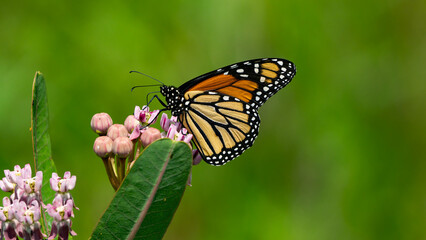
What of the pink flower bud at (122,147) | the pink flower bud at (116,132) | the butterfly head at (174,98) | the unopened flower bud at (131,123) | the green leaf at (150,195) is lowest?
the green leaf at (150,195)

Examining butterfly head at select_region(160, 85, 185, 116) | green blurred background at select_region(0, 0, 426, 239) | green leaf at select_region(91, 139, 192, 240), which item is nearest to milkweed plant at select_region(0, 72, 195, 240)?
green leaf at select_region(91, 139, 192, 240)

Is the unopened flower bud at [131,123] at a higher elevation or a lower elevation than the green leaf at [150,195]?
higher

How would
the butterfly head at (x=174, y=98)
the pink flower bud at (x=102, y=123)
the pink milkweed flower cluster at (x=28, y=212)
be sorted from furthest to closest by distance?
the butterfly head at (x=174, y=98) < the pink flower bud at (x=102, y=123) < the pink milkweed flower cluster at (x=28, y=212)

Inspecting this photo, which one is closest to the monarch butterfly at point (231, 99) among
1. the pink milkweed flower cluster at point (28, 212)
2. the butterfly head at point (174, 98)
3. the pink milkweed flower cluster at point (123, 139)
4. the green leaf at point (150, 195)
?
the butterfly head at point (174, 98)

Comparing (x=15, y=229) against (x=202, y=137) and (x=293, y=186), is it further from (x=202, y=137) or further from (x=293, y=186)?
(x=293, y=186)

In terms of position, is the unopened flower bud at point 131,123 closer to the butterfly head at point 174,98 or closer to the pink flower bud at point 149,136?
the pink flower bud at point 149,136

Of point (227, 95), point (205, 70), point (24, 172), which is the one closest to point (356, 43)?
point (205, 70)

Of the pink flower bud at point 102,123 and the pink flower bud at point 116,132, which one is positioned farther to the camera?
the pink flower bud at point 102,123
